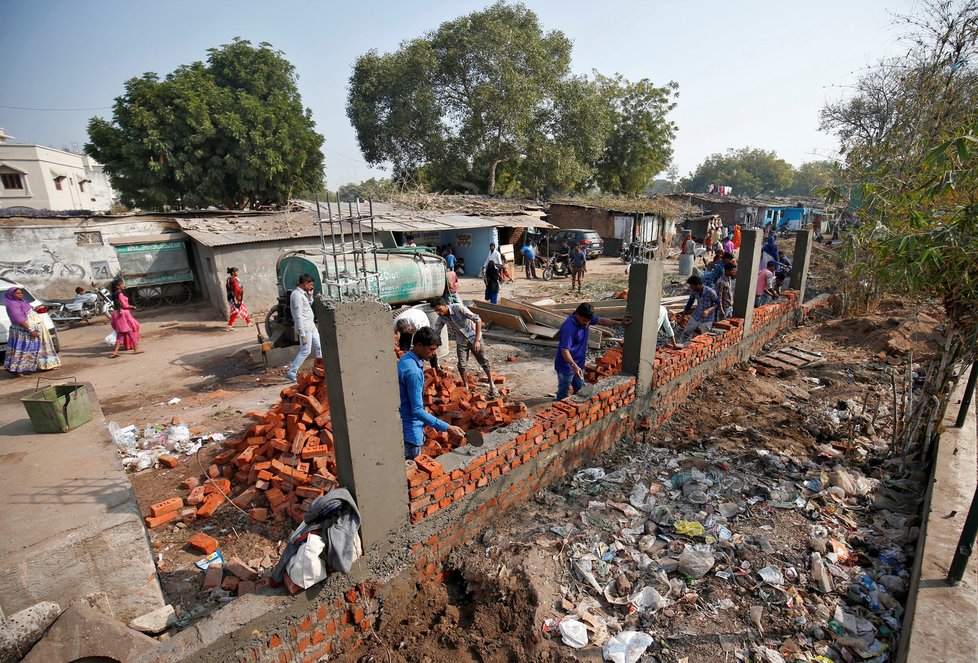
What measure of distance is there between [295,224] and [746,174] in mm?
70740

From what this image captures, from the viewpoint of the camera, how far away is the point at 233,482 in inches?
196

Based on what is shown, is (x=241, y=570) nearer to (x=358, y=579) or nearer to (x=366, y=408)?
(x=358, y=579)

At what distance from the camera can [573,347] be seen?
18.3 ft

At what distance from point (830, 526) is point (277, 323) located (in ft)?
27.4

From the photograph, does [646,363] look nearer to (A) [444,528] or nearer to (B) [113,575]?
(A) [444,528]

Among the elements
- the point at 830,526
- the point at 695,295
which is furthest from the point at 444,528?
the point at 695,295

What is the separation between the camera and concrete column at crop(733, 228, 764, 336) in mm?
7406

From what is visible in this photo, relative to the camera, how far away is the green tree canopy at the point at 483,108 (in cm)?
2416

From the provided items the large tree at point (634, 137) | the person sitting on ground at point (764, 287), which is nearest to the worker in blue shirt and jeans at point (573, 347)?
the person sitting on ground at point (764, 287)

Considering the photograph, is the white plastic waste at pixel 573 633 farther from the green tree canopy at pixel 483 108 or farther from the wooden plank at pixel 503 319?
the green tree canopy at pixel 483 108

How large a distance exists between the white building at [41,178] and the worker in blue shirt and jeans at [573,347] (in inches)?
1286

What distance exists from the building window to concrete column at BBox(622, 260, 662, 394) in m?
35.2

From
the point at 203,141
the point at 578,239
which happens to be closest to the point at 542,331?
the point at 578,239

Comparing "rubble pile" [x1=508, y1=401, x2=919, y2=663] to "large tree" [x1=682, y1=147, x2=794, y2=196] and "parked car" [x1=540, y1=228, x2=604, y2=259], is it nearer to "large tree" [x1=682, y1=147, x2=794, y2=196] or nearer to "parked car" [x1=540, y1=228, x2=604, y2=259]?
"parked car" [x1=540, y1=228, x2=604, y2=259]
